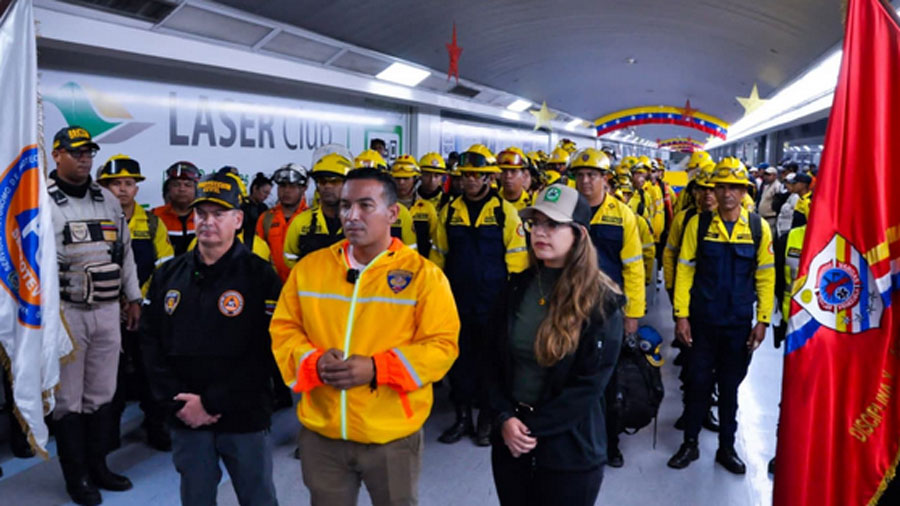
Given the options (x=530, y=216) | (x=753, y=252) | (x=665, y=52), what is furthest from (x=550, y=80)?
(x=530, y=216)

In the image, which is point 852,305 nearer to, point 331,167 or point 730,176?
point 730,176

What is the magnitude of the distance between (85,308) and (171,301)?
1387mm

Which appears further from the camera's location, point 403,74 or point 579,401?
point 403,74

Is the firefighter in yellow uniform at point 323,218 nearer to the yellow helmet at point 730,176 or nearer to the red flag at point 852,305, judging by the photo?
the yellow helmet at point 730,176

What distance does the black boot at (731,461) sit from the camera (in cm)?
406

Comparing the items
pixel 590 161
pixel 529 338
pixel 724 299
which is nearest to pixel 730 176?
pixel 724 299

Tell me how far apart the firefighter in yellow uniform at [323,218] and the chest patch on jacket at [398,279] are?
205 cm

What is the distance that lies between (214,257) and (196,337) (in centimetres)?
32

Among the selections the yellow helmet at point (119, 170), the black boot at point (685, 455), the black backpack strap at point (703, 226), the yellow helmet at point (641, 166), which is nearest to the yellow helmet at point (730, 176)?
the black backpack strap at point (703, 226)

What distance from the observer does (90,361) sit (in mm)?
3670

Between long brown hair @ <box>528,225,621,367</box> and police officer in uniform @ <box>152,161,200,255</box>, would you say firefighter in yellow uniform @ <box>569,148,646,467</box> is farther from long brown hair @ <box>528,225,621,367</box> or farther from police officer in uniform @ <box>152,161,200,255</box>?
police officer in uniform @ <box>152,161,200,255</box>

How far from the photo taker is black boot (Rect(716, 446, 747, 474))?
4059 millimetres

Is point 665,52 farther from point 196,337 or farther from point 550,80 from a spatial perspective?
point 196,337

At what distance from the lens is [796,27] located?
9016 millimetres
